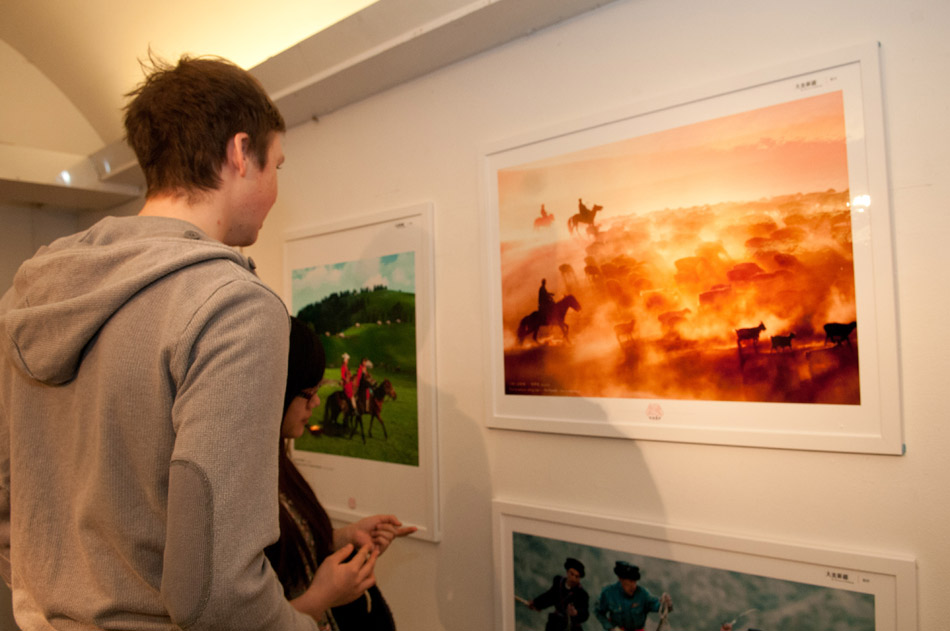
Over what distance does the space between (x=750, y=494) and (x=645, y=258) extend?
1.63 ft

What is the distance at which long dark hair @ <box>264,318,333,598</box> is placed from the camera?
1.03 m

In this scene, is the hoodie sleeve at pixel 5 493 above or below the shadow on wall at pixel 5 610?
above

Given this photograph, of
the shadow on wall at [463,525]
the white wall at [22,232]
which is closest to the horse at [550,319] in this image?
the shadow on wall at [463,525]

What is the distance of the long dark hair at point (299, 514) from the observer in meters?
1.03

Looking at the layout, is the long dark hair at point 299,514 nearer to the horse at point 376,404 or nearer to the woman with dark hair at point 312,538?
the woman with dark hair at point 312,538

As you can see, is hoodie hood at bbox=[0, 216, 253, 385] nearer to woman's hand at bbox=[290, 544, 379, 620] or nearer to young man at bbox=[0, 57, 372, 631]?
young man at bbox=[0, 57, 372, 631]

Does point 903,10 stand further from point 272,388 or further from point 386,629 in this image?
point 386,629

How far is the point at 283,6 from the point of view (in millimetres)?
1651

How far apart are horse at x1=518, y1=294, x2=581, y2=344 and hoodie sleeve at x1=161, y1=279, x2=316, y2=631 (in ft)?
2.45

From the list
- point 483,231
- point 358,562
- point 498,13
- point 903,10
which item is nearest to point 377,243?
point 483,231

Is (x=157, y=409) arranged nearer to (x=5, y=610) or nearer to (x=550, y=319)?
(x=550, y=319)

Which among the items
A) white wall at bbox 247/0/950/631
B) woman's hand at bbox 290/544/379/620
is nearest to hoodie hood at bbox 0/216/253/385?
woman's hand at bbox 290/544/379/620

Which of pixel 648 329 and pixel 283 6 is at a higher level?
pixel 283 6

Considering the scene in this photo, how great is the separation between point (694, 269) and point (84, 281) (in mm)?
1002
